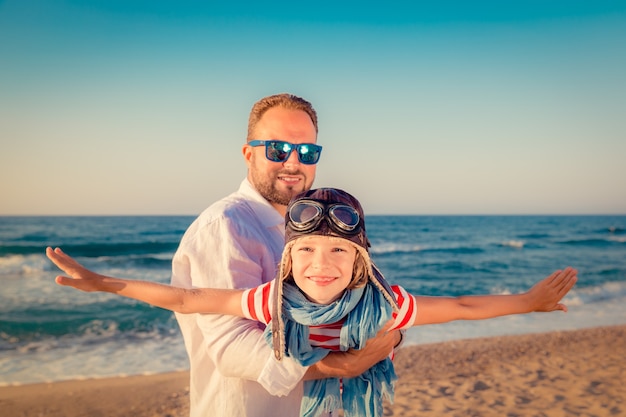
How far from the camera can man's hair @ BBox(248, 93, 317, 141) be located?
9.67 feet

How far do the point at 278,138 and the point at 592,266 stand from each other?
2556cm

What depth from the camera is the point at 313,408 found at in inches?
91.7

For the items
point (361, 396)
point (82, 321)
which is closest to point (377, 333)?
point (361, 396)

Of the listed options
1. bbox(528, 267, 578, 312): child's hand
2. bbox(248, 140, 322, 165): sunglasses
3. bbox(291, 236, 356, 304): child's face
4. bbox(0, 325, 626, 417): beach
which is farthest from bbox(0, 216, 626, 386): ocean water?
bbox(528, 267, 578, 312): child's hand

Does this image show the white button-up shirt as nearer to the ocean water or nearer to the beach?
the beach

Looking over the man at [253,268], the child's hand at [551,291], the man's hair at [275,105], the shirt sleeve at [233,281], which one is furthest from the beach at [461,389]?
the man's hair at [275,105]

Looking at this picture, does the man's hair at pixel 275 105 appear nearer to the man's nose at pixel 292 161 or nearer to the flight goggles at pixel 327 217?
the man's nose at pixel 292 161

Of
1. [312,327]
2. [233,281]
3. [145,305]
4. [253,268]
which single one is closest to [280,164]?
[253,268]

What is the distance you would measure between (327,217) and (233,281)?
588 millimetres

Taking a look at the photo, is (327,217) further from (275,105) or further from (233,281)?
(275,105)

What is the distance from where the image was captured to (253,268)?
2.53m

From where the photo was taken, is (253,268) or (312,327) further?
(253,268)

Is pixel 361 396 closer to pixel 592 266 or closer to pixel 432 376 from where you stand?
pixel 432 376

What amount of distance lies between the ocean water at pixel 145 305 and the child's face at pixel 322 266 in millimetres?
6703
